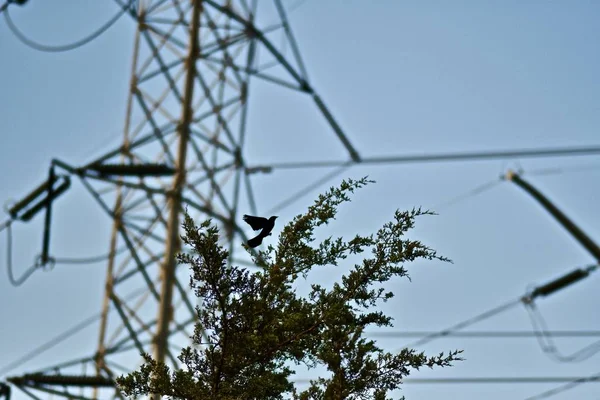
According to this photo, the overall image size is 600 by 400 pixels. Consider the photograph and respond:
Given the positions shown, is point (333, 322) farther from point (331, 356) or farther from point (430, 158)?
point (430, 158)

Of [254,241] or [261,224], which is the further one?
[261,224]

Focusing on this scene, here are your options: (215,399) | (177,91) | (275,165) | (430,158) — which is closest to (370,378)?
(215,399)

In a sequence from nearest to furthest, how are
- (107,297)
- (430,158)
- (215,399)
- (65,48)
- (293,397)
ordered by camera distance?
(215,399)
(293,397)
(430,158)
(65,48)
(107,297)

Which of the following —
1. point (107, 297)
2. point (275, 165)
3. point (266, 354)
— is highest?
point (275, 165)

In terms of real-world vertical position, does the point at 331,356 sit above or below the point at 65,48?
below

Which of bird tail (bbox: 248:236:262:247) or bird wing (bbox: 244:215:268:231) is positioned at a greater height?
bird wing (bbox: 244:215:268:231)

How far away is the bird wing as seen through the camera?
20.6 ft

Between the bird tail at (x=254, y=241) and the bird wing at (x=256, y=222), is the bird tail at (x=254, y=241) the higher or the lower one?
the lower one

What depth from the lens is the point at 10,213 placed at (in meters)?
11.6

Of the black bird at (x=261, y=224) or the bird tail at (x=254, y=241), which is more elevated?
the black bird at (x=261, y=224)

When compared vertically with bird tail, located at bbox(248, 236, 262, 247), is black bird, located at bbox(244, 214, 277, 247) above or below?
above

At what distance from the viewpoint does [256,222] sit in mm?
6316

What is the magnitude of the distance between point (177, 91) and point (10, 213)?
3.43 metres

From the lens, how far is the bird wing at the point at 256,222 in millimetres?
6289
